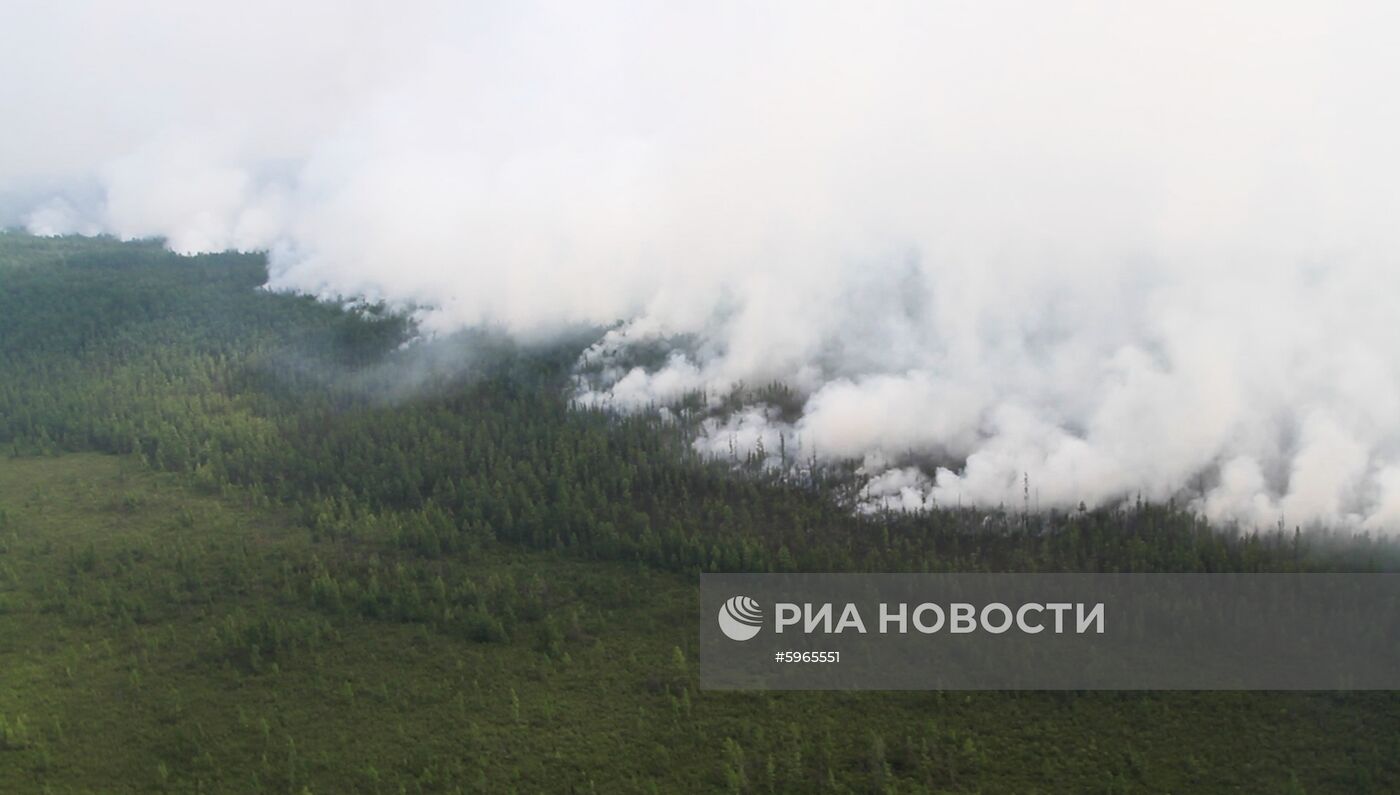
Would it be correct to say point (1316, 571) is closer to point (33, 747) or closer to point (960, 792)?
point (960, 792)

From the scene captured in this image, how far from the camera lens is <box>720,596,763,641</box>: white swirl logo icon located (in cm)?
16112

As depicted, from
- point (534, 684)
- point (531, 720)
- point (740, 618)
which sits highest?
point (740, 618)

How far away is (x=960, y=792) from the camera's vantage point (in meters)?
113

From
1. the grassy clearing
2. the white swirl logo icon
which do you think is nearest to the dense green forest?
the grassy clearing

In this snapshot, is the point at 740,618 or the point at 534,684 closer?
the point at 534,684

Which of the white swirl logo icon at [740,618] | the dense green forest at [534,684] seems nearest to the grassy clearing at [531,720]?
the dense green forest at [534,684]

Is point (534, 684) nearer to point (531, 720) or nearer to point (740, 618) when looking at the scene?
point (531, 720)

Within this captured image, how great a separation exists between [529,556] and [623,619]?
33156 millimetres

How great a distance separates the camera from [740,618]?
167125mm

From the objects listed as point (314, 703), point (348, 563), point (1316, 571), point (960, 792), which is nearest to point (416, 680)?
point (314, 703)

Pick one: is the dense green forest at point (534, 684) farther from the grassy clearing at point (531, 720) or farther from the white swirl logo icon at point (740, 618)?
the white swirl logo icon at point (740, 618)

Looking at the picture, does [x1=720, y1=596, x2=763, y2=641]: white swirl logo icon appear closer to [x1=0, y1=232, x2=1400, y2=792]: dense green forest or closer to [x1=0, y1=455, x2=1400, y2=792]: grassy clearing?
[x1=0, y1=232, x2=1400, y2=792]: dense green forest

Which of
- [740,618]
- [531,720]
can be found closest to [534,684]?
[531,720]

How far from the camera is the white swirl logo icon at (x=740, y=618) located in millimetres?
161125
